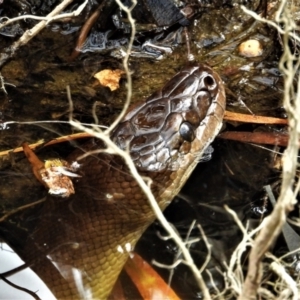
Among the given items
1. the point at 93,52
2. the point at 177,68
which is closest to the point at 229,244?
the point at 177,68

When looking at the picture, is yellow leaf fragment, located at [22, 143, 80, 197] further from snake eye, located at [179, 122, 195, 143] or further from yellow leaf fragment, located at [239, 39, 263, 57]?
yellow leaf fragment, located at [239, 39, 263, 57]

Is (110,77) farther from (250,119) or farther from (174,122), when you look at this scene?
(250,119)

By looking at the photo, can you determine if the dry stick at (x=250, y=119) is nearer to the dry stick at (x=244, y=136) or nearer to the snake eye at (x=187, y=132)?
the dry stick at (x=244, y=136)

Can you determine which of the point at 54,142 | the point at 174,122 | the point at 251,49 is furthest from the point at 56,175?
the point at 251,49

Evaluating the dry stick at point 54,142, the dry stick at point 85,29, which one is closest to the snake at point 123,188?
the dry stick at point 54,142

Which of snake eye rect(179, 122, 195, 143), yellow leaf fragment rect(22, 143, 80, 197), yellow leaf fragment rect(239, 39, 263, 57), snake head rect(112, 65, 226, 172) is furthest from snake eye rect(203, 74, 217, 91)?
yellow leaf fragment rect(22, 143, 80, 197)

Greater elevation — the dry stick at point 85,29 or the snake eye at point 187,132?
the dry stick at point 85,29

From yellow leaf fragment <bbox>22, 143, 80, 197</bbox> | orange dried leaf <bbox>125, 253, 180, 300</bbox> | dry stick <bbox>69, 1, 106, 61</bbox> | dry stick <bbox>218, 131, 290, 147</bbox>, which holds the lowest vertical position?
orange dried leaf <bbox>125, 253, 180, 300</bbox>

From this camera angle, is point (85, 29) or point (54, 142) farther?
point (85, 29)

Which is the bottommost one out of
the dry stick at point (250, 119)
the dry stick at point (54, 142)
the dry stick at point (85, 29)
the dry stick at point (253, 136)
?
the dry stick at point (253, 136)
